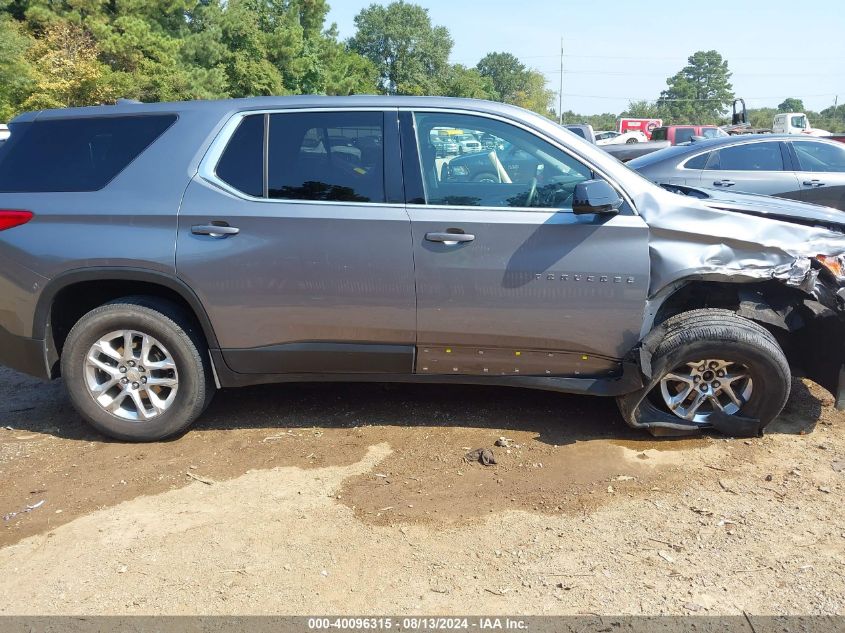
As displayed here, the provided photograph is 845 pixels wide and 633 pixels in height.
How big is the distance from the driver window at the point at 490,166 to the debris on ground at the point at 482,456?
1340 mm

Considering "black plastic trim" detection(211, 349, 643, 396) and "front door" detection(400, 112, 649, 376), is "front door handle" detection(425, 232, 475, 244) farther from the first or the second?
"black plastic trim" detection(211, 349, 643, 396)

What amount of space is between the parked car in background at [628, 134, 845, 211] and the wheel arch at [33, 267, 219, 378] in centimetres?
622

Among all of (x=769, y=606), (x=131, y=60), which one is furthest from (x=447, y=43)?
(x=769, y=606)

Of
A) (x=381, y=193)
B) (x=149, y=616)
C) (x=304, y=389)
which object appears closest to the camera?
(x=149, y=616)

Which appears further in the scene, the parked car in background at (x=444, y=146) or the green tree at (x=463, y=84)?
the green tree at (x=463, y=84)

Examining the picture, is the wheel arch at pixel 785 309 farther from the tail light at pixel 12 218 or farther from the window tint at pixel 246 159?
the tail light at pixel 12 218

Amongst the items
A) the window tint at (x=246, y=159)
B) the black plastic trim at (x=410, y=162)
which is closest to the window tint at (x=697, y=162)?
the black plastic trim at (x=410, y=162)

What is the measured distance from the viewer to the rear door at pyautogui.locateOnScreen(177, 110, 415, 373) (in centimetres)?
372

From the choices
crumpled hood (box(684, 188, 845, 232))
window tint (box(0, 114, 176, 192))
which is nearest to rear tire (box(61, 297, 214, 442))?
window tint (box(0, 114, 176, 192))

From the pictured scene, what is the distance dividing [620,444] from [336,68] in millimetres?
61958

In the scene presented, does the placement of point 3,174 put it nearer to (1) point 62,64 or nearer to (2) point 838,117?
(1) point 62,64

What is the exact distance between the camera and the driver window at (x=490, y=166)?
3.77 metres

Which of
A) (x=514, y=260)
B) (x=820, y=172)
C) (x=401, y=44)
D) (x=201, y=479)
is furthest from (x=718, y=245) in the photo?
(x=401, y=44)

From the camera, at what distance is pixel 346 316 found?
12.4 ft
